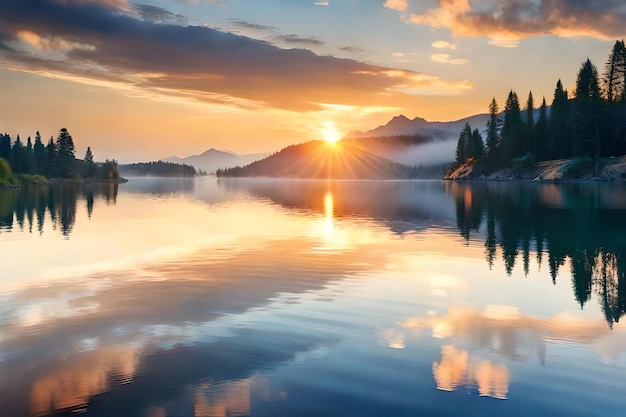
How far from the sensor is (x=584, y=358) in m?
14.5

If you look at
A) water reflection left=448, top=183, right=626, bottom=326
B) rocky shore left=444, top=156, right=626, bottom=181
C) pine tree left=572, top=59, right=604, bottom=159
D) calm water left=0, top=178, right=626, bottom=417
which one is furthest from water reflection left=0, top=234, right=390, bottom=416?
pine tree left=572, top=59, right=604, bottom=159

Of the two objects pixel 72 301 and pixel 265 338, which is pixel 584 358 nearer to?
pixel 265 338

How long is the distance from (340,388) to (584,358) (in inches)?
291

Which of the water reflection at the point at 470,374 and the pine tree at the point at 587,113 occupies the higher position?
the pine tree at the point at 587,113

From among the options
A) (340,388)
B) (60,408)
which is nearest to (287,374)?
(340,388)

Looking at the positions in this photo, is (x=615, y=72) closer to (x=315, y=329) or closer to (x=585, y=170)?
(x=585, y=170)

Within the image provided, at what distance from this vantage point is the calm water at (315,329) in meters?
11.7

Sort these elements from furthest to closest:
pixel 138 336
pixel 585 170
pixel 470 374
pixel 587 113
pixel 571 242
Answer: pixel 587 113 → pixel 585 170 → pixel 571 242 → pixel 138 336 → pixel 470 374

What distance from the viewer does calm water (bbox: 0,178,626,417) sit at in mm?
11703

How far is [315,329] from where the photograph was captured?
675 inches

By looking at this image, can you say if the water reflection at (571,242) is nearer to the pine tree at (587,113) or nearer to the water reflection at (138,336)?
the water reflection at (138,336)

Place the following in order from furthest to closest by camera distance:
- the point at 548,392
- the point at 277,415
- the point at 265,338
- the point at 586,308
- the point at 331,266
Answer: the point at 331,266 < the point at 586,308 < the point at 265,338 < the point at 548,392 < the point at 277,415

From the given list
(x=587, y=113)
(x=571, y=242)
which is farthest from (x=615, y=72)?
(x=571, y=242)

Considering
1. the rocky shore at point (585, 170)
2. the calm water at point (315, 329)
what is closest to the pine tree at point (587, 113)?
the rocky shore at point (585, 170)
